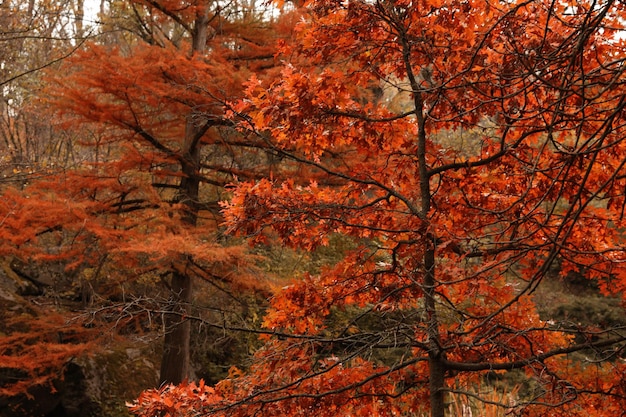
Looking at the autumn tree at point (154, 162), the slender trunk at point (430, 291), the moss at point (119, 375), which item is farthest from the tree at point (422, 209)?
the moss at point (119, 375)

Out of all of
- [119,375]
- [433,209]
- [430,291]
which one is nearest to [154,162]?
[119,375]

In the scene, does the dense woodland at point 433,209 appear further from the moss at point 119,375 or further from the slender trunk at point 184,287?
the moss at point 119,375

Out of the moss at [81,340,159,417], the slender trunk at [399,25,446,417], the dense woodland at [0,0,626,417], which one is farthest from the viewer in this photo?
the moss at [81,340,159,417]

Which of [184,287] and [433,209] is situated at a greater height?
[433,209]

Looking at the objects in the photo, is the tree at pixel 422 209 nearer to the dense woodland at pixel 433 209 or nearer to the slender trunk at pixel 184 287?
the dense woodland at pixel 433 209

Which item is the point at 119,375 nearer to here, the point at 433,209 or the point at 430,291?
the point at 433,209

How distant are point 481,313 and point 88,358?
7.77 metres

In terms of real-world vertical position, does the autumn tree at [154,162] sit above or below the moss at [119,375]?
above

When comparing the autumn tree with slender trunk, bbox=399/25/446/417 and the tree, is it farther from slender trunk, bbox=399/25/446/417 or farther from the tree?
slender trunk, bbox=399/25/446/417

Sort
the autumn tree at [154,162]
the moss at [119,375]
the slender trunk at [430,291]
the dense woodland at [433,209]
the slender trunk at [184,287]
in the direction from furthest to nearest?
the moss at [119,375] → the slender trunk at [184,287] → the autumn tree at [154,162] → the slender trunk at [430,291] → the dense woodland at [433,209]

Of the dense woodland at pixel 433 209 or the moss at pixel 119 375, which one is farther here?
the moss at pixel 119 375

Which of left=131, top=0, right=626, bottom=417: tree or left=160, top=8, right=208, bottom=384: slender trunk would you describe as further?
left=160, top=8, right=208, bottom=384: slender trunk

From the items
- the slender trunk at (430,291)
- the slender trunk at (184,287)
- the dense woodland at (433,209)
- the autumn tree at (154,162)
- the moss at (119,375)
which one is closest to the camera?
the dense woodland at (433,209)

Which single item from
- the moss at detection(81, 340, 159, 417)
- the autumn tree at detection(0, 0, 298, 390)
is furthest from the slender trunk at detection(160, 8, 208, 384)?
the moss at detection(81, 340, 159, 417)
